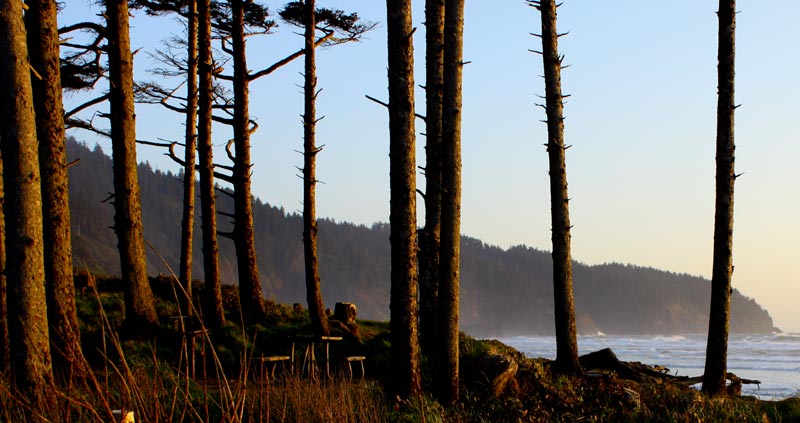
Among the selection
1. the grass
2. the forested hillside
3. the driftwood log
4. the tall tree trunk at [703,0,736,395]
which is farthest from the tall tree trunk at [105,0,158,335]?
the forested hillside

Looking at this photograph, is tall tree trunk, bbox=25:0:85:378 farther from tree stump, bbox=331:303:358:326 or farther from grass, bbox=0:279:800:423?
tree stump, bbox=331:303:358:326

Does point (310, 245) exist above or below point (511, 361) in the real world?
above

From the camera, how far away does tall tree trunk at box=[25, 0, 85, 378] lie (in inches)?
422

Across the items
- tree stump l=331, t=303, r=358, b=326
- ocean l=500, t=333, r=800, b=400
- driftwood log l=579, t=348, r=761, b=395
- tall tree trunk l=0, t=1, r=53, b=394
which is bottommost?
ocean l=500, t=333, r=800, b=400

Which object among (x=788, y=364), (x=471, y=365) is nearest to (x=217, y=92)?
A: (x=471, y=365)

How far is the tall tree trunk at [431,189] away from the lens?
1327 centimetres

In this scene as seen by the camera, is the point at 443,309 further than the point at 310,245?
No

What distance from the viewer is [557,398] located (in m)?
11.3

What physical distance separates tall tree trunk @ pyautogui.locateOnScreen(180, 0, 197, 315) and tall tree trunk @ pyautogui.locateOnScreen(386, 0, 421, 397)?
8953 millimetres

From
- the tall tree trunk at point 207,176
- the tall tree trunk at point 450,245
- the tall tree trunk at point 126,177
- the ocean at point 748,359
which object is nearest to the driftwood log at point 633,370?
the tall tree trunk at point 450,245

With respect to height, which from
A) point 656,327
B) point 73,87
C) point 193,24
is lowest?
point 656,327

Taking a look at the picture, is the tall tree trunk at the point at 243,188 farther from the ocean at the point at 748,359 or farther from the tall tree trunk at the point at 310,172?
the ocean at the point at 748,359

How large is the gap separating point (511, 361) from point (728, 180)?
474 cm

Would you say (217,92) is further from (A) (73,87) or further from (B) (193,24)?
(A) (73,87)
